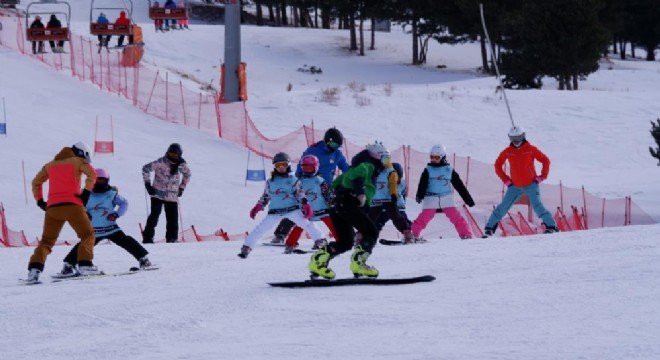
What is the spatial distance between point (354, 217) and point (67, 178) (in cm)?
315

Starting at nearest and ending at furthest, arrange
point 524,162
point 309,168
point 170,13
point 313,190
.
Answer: point 309,168 → point 313,190 → point 524,162 → point 170,13

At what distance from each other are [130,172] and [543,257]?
15414 millimetres

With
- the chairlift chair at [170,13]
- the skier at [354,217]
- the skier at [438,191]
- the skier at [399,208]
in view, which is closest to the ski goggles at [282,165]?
the skier at [399,208]

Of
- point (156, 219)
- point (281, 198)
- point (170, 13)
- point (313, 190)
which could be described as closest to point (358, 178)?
point (281, 198)

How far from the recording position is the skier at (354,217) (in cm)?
1110

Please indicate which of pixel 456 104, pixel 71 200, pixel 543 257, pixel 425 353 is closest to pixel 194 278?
pixel 71 200

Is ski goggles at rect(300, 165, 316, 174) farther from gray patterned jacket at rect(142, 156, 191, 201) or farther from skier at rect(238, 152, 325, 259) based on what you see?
gray patterned jacket at rect(142, 156, 191, 201)

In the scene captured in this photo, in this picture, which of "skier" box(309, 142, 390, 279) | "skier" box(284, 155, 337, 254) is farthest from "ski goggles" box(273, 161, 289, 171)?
"skier" box(309, 142, 390, 279)

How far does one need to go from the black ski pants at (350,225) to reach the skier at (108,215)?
2.80 m

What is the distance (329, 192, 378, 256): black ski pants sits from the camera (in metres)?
11.1

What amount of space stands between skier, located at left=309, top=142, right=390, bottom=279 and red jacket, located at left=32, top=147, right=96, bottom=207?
2.72m

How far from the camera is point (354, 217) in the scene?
11.1 meters

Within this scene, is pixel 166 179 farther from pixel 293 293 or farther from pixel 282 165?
pixel 293 293

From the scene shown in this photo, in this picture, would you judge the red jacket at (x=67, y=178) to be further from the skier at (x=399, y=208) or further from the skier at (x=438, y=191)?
the skier at (x=438, y=191)
